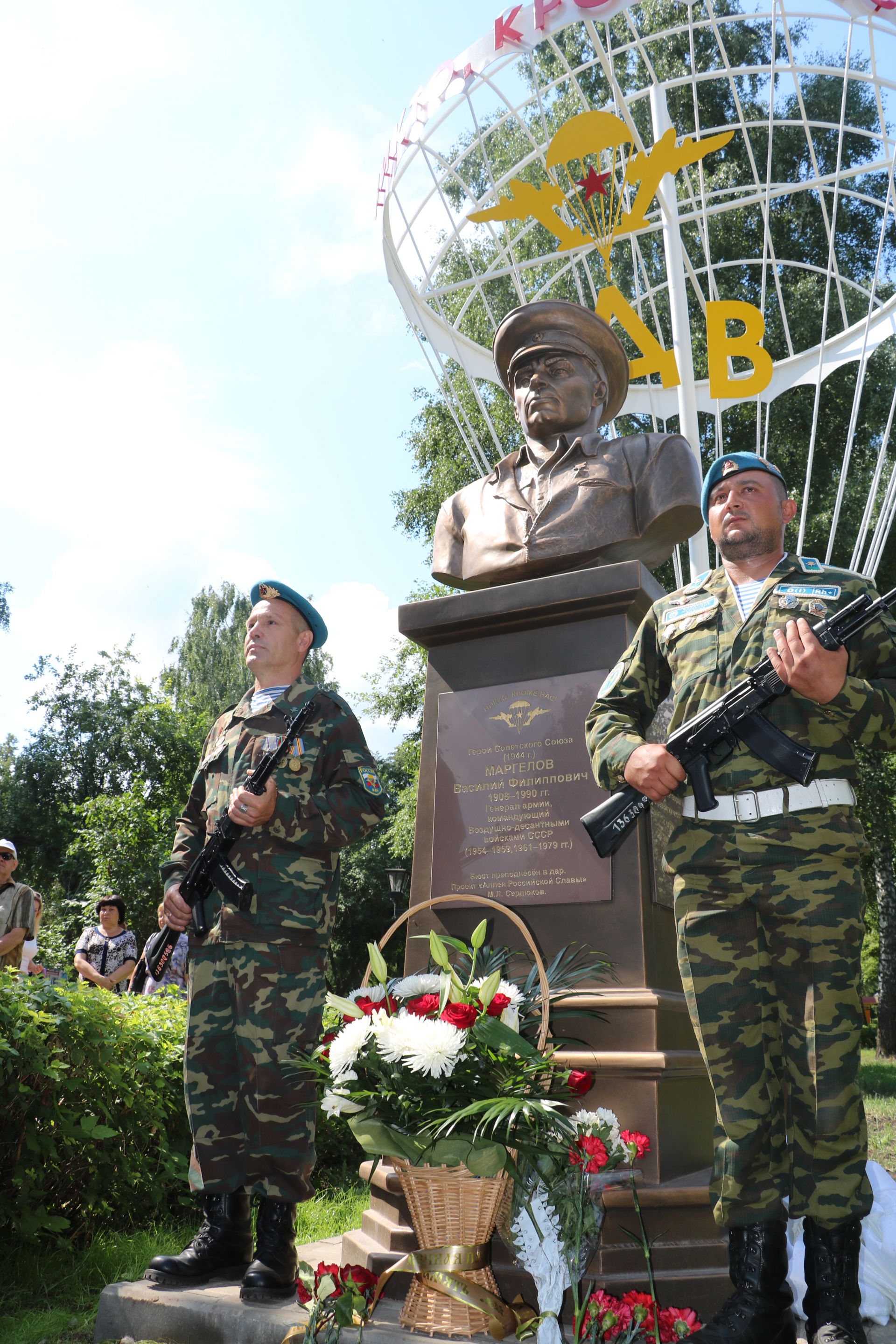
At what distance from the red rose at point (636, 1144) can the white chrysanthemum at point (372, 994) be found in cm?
77

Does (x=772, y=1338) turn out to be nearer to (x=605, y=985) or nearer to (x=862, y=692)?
(x=605, y=985)

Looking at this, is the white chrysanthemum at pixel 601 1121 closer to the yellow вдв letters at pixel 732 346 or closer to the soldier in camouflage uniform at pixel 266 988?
the soldier in camouflage uniform at pixel 266 988

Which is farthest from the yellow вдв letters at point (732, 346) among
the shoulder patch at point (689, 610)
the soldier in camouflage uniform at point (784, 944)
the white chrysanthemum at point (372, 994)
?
the white chrysanthemum at point (372, 994)

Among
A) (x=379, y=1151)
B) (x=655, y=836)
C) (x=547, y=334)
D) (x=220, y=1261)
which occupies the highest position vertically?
(x=547, y=334)

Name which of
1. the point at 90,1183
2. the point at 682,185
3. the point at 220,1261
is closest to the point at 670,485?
the point at 220,1261

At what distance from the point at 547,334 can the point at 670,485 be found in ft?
3.36

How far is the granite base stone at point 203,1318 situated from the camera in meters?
2.91

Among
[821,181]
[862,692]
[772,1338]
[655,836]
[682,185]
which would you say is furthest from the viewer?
[682,185]

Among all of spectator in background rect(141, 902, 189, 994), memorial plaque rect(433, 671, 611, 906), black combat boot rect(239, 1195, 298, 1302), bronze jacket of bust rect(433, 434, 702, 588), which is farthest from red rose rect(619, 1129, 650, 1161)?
spectator in background rect(141, 902, 189, 994)

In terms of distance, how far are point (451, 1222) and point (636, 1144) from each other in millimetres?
543

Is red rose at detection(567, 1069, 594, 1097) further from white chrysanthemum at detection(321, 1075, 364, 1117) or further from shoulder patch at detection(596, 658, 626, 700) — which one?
shoulder patch at detection(596, 658, 626, 700)

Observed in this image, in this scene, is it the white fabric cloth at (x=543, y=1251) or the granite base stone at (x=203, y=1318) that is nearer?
the white fabric cloth at (x=543, y=1251)

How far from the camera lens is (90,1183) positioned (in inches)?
174

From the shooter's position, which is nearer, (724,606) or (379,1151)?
(379,1151)
